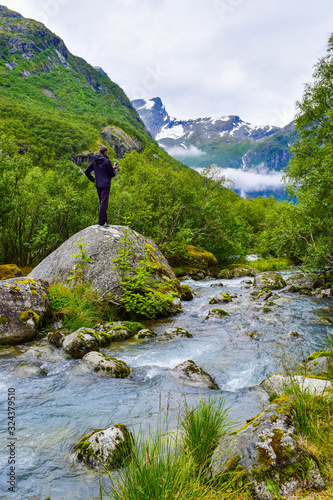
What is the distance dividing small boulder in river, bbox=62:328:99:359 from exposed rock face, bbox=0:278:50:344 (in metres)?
1.39

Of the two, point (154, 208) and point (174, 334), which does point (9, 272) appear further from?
point (154, 208)

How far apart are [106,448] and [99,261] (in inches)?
336

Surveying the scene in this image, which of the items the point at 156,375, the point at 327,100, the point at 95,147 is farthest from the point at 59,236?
the point at 95,147

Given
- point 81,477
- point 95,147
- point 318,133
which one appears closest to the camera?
point 81,477

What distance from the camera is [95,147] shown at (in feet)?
373

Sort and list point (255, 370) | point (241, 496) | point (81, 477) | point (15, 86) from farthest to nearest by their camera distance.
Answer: point (15, 86) → point (255, 370) → point (81, 477) → point (241, 496)

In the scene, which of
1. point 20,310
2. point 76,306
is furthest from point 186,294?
point 20,310

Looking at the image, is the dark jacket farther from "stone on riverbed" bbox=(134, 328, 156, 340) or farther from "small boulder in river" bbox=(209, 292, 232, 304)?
"small boulder in river" bbox=(209, 292, 232, 304)

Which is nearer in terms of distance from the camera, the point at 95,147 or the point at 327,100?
the point at 327,100

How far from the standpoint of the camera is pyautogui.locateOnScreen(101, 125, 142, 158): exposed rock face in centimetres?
12638

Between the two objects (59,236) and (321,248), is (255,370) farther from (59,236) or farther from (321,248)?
(59,236)

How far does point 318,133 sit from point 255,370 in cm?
1626

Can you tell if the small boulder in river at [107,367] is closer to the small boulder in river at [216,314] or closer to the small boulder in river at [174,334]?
the small boulder in river at [174,334]

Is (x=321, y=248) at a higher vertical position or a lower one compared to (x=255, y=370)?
higher
